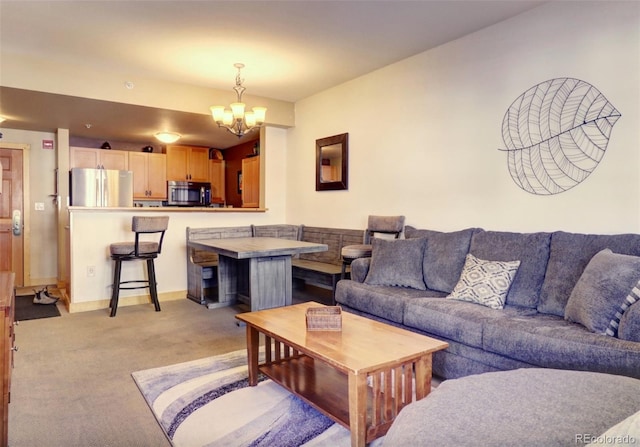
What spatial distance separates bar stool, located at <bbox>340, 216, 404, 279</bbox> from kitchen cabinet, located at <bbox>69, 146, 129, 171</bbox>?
15.5 feet

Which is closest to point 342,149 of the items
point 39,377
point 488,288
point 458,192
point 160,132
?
point 458,192

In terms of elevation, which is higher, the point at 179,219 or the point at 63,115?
the point at 63,115

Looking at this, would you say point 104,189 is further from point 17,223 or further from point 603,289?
point 603,289

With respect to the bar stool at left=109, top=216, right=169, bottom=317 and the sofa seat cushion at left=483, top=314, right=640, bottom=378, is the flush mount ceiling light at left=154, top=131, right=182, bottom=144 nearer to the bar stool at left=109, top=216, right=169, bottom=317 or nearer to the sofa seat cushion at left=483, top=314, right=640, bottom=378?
the bar stool at left=109, top=216, right=169, bottom=317

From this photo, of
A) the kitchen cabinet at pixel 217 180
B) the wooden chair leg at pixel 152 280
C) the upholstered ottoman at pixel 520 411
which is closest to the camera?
the upholstered ottoman at pixel 520 411

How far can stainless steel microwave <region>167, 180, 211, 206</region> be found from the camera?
734cm

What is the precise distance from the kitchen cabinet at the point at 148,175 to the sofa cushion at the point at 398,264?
506 cm

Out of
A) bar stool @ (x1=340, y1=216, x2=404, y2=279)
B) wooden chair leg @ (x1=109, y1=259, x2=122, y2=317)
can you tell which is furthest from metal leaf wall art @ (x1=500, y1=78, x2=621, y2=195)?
wooden chair leg @ (x1=109, y1=259, x2=122, y2=317)

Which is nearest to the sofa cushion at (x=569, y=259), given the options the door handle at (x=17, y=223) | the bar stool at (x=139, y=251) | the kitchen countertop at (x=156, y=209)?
the bar stool at (x=139, y=251)

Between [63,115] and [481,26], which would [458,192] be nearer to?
[481,26]

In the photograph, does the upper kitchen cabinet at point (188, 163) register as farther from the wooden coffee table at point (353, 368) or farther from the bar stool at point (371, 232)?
the wooden coffee table at point (353, 368)

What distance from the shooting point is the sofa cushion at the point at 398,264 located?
3.36 metres

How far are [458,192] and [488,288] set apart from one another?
44.6 inches

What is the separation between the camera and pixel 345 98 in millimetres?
4875
